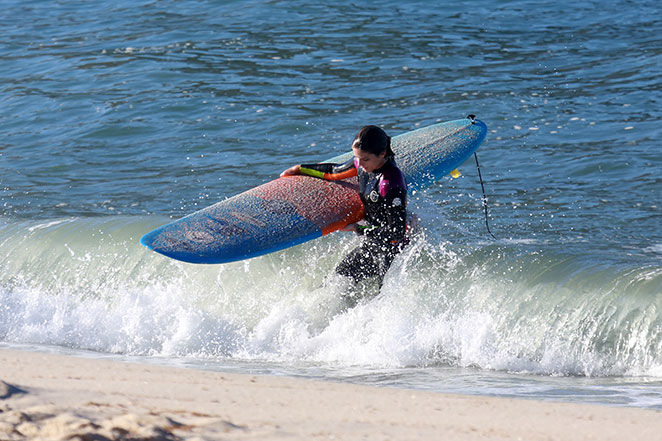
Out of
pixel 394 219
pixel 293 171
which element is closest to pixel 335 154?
pixel 293 171

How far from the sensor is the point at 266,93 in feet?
40.0

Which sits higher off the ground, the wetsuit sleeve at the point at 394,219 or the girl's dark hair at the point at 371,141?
the girl's dark hair at the point at 371,141

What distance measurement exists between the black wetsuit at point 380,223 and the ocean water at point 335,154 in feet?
1.23

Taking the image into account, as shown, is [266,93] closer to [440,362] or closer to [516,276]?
[516,276]

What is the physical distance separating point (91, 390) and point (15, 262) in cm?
472

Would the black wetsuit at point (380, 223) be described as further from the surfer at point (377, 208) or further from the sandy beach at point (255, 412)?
the sandy beach at point (255, 412)

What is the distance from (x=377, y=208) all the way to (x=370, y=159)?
35 cm

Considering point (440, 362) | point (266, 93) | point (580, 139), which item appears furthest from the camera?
point (266, 93)

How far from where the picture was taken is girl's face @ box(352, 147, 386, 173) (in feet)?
18.2

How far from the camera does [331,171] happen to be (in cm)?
654

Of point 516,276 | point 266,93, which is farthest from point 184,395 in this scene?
point 266,93

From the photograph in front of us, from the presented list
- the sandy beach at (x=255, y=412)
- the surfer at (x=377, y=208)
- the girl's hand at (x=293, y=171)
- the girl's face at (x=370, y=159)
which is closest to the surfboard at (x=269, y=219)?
the girl's hand at (x=293, y=171)

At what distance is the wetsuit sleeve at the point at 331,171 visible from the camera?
20.9ft

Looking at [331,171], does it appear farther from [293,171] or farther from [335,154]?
[335,154]
